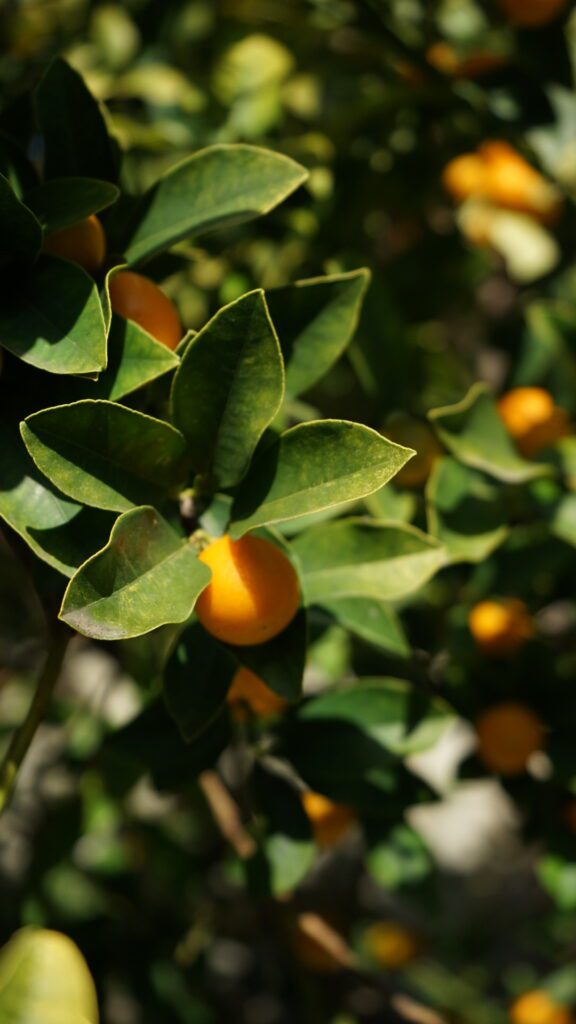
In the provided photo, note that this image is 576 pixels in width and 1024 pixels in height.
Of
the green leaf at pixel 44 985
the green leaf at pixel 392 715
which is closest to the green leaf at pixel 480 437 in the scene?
the green leaf at pixel 392 715

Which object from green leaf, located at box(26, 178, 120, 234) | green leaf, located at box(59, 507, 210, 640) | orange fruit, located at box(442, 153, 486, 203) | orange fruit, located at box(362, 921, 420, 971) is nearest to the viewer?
green leaf, located at box(59, 507, 210, 640)

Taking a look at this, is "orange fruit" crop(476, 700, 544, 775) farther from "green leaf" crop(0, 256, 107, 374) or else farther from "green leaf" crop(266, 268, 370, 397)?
"green leaf" crop(0, 256, 107, 374)

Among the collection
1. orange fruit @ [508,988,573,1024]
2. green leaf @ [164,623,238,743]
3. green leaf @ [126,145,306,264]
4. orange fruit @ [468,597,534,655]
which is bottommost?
orange fruit @ [508,988,573,1024]

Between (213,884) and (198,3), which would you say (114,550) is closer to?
(198,3)

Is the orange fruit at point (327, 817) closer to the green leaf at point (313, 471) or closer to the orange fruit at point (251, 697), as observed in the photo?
the orange fruit at point (251, 697)

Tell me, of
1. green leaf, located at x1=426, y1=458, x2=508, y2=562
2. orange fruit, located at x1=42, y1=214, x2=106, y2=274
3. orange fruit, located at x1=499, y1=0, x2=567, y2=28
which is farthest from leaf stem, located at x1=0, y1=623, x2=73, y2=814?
orange fruit, located at x1=499, y1=0, x2=567, y2=28

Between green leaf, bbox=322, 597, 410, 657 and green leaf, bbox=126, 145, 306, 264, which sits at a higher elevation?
green leaf, bbox=126, 145, 306, 264

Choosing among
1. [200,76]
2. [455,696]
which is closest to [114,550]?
[455,696]
